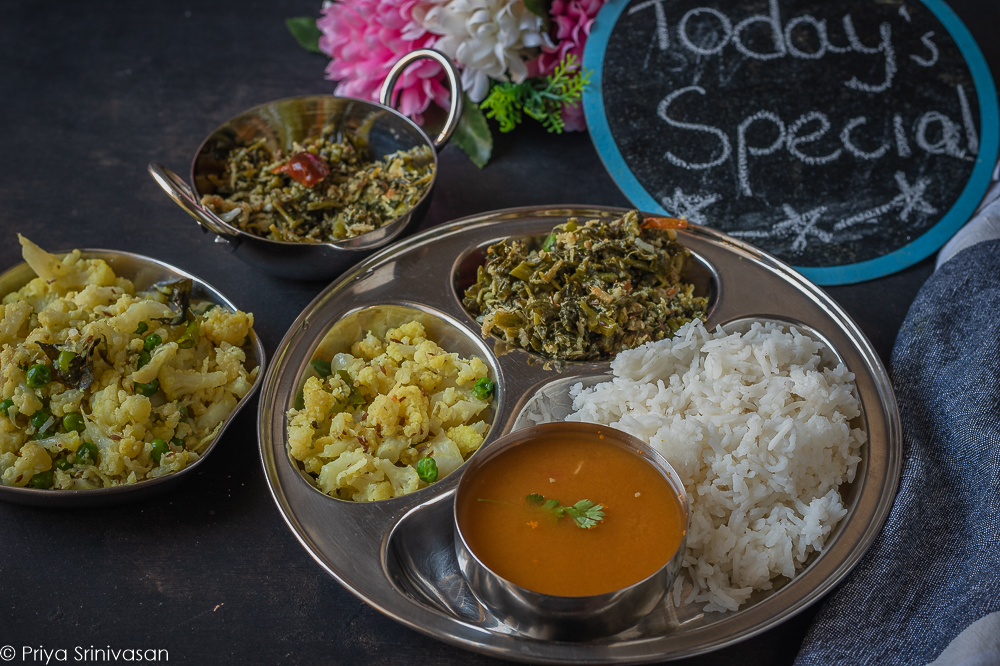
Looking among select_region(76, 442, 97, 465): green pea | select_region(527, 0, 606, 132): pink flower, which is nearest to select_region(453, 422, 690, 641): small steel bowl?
select_region(76, 442, 97, 465): green pea

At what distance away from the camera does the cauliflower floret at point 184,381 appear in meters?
2.22

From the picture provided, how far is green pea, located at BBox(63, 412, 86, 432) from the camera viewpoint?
2.10 meters

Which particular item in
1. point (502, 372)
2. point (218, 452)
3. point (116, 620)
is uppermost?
point (502, 372)

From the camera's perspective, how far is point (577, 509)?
185 centimetres

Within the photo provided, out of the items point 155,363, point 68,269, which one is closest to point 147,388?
point 155,363

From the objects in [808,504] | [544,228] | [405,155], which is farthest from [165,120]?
[808,504]

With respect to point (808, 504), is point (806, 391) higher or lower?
higher

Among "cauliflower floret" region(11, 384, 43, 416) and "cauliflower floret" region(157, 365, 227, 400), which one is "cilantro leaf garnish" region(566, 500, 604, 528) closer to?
"cauliflower floret" region(157, 365, 227, 400)

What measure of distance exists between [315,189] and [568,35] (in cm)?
136

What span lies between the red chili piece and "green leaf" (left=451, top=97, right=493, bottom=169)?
29.7 inches

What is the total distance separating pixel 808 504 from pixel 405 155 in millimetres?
1985

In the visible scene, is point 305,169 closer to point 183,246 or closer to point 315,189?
point 315,189

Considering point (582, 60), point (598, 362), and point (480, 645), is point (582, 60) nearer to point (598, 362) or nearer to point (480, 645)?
point (598, 362)

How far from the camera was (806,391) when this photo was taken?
213 cm
